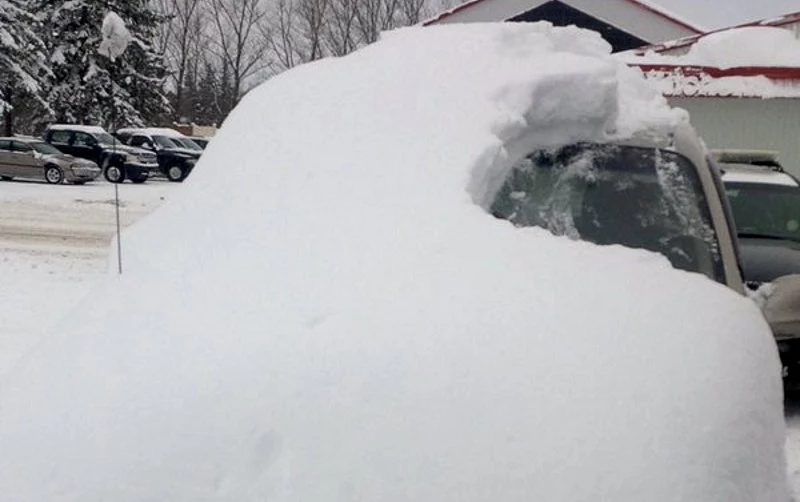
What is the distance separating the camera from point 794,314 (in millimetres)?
5570

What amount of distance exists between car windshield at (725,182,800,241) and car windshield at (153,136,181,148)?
25229 mm

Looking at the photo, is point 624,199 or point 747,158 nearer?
point 624,199

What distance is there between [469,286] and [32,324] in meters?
6.89

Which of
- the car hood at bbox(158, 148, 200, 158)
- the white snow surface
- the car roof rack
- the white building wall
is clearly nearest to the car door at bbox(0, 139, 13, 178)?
the car hood at bbox(158, 148, 200, 158)

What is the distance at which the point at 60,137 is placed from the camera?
29234 mm

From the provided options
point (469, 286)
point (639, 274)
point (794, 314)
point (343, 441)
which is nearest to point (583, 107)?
point (639, 274)

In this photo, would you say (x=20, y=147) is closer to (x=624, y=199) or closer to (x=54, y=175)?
(x=54, y=175)

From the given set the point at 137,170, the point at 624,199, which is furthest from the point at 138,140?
the point at 624,199

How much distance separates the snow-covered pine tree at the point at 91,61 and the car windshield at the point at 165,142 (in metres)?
7.58

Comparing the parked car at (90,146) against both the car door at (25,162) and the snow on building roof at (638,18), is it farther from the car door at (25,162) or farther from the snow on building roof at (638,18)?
the snow on building roof at (638,18)

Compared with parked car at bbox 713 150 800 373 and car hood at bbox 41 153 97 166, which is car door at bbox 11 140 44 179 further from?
parked car at bbox 713 150 800 373

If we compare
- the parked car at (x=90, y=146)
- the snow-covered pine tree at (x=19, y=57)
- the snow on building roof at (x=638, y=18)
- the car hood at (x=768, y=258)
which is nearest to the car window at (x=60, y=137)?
the parked car at (x=90, y=146)

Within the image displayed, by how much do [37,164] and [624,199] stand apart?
25136mm

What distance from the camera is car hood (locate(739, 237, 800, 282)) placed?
6688 mm
